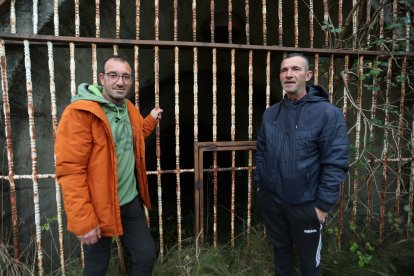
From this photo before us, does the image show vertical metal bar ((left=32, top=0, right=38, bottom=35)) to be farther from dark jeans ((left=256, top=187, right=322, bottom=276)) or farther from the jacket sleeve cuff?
the jacket sleeve cuff

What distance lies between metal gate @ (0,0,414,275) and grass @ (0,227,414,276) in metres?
0.17

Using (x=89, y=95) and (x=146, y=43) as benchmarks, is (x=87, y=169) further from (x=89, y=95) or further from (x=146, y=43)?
(x=146, y=43)

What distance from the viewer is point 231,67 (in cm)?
324

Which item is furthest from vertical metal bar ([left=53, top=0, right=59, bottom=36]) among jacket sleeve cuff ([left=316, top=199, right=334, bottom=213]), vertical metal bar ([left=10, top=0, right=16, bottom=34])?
jacket sleeve cuff ([left=316, top=199, right=334, bottom=213])

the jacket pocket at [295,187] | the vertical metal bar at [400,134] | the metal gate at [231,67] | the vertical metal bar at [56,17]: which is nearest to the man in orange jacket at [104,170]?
the metal gate at [231,67]

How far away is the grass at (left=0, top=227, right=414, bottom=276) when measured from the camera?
2.79 m

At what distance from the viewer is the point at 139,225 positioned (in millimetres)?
2236

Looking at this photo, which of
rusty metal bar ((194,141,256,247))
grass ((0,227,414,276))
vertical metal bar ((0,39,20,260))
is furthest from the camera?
rusty metal bar ((194,141,256,247))

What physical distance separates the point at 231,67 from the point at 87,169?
191 cm

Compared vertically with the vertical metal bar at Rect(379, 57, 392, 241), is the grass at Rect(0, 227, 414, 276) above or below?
below

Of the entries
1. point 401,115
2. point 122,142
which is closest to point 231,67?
point 122,142

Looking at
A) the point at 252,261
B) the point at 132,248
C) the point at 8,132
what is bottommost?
the point at 252,261

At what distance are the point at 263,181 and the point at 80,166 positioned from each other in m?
1.35

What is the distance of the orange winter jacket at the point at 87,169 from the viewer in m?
1.83
